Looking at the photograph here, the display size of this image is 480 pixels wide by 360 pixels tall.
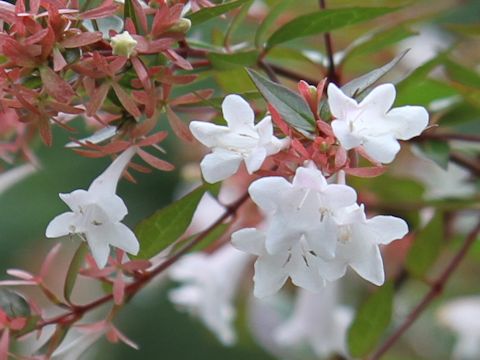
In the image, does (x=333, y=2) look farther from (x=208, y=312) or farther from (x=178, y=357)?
(x=178, y=357)

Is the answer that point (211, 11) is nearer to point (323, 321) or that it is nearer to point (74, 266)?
point (74, 266)

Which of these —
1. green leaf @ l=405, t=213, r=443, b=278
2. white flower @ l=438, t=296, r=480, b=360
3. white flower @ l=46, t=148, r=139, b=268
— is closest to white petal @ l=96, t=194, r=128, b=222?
white flower @ l=46, t=148, r=139, b=268

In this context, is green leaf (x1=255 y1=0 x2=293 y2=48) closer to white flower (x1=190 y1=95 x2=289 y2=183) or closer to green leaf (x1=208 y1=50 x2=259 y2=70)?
green leaf (x1=208 y1=50 x2=259 y2=70)

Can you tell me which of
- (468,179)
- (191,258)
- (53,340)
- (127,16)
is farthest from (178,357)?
(127,16)

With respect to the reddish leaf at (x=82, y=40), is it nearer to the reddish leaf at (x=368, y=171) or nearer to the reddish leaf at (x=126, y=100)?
the reddish leaf at (x=126, y=100)

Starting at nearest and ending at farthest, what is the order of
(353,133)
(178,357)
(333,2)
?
(353,133), (333,2), (178,357)

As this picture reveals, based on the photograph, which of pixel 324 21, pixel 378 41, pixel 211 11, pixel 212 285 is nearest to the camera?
pixel 211 11

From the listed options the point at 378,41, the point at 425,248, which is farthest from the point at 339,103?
the point at 425,248
